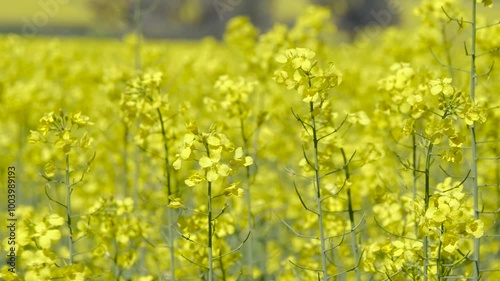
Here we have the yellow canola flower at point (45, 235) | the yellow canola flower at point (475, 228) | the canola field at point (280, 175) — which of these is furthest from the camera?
the yellow canola flower at point (45, 235)

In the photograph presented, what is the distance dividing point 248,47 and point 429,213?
11.2 ft

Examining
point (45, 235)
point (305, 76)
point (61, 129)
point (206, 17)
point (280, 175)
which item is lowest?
point (280, 175)

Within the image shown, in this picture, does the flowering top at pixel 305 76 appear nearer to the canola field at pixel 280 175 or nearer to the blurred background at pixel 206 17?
the canola field at pixel 280 175

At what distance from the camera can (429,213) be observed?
1951 millimetres

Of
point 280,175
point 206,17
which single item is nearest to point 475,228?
point 280,175

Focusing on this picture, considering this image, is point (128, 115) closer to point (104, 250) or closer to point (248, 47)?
point (104, 250)

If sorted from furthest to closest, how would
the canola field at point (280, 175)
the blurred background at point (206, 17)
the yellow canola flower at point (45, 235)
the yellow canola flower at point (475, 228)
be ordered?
the blurred background at point (206, 17)
the yellow canola flower at point (45, 235)
the canola field at point (280, 175)
the yellow canola flower at point (475, 228)

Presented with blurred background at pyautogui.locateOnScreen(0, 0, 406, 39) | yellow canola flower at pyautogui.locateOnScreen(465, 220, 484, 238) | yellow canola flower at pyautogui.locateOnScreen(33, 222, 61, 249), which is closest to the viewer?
yellow canola flower at pyautogui.locateOnScreen(465, 220, 484, 238)

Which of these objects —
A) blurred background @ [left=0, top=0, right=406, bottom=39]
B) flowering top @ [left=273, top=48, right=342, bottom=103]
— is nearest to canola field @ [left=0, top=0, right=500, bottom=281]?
flowering top @ [left=273, top=48, right=342, bottom=103]

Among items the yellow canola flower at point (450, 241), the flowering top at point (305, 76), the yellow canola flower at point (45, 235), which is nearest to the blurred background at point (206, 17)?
the yellow canola flower at point (45, 235)

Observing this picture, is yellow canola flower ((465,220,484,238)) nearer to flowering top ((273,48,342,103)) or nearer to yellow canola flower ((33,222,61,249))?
flowering top ((273,48,342,103))

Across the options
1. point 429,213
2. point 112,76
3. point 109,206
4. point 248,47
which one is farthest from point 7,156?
point 429,213

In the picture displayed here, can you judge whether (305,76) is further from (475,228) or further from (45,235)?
(45,235)

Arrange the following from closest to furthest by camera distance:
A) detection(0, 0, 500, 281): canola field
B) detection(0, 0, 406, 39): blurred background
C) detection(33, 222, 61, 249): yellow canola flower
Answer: detection(0, 0, 500, 281): canola field, detection(33, 222, 61, 249): yellow canola flower, detection(0, 0, 406, 39): blurred background
